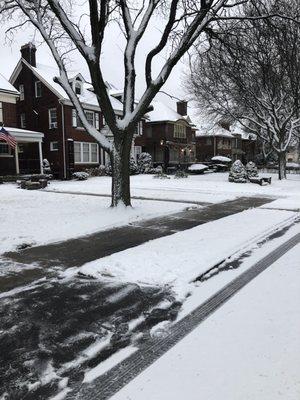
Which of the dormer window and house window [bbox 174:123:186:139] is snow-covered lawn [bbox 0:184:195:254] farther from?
house window [bbox 174:123:186:139]

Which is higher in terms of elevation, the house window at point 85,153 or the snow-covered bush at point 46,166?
the house window at point 85,153

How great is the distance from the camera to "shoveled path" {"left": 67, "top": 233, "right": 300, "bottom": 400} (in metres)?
3.35

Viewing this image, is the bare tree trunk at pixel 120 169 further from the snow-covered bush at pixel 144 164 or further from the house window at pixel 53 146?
the snow-covered bush at pixel 144 164

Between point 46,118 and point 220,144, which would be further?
point 220,144

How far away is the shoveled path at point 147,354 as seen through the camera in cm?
335

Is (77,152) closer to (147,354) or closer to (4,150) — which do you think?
(4,150)

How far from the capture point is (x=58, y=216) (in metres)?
12.0

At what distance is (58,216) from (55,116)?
75.4ft

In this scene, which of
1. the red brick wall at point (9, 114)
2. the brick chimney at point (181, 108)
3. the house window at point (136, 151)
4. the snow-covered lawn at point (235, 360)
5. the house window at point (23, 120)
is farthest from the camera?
the brick chimney at point (181, 108)

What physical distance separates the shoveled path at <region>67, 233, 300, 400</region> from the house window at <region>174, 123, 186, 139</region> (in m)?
43.0

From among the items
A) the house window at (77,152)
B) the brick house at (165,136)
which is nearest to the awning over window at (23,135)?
the house window at (77,152)

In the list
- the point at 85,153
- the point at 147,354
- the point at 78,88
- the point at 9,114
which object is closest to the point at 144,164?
the point at 85,153

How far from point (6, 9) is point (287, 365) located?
13.7m

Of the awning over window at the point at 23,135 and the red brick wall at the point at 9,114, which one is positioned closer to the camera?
the awning over window at the point at 23,135
